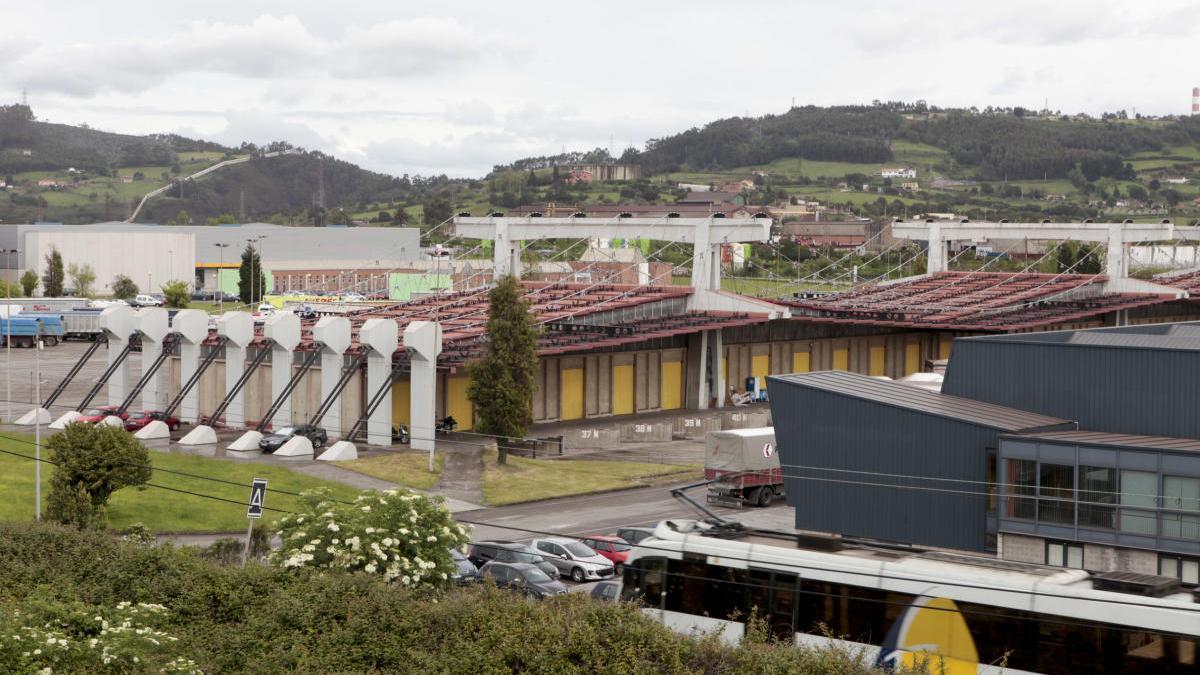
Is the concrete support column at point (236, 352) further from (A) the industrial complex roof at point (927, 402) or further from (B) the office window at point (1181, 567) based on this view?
(B) the office window at point (1181, 567)

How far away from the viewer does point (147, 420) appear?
2117 inches

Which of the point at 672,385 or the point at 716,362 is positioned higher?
the point at 716,362

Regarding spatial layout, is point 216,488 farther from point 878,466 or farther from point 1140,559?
point 1140,559

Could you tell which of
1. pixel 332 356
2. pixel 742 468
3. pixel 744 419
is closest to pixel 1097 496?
pixel 742 468

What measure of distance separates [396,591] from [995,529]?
12315mm

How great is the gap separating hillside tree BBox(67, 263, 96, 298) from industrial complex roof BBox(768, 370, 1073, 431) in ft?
323

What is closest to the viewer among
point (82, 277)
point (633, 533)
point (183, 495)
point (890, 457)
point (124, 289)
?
point (890, 457)

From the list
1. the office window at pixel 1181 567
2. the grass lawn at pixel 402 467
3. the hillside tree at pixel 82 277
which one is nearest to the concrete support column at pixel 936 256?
the grass lawn at pixel 402 467

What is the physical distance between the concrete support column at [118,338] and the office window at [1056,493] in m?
41.8

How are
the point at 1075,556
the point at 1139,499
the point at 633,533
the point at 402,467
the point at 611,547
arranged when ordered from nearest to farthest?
the point at 1139,499, the point at 1075,556, the point at 611,547, the point at 633,533, the point at 402,467

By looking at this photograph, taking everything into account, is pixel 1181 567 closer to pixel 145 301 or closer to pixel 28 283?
pixel 145 301

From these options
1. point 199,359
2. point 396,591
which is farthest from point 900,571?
point 199,359

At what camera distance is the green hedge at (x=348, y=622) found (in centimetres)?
1855

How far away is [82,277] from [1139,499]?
107 meters
